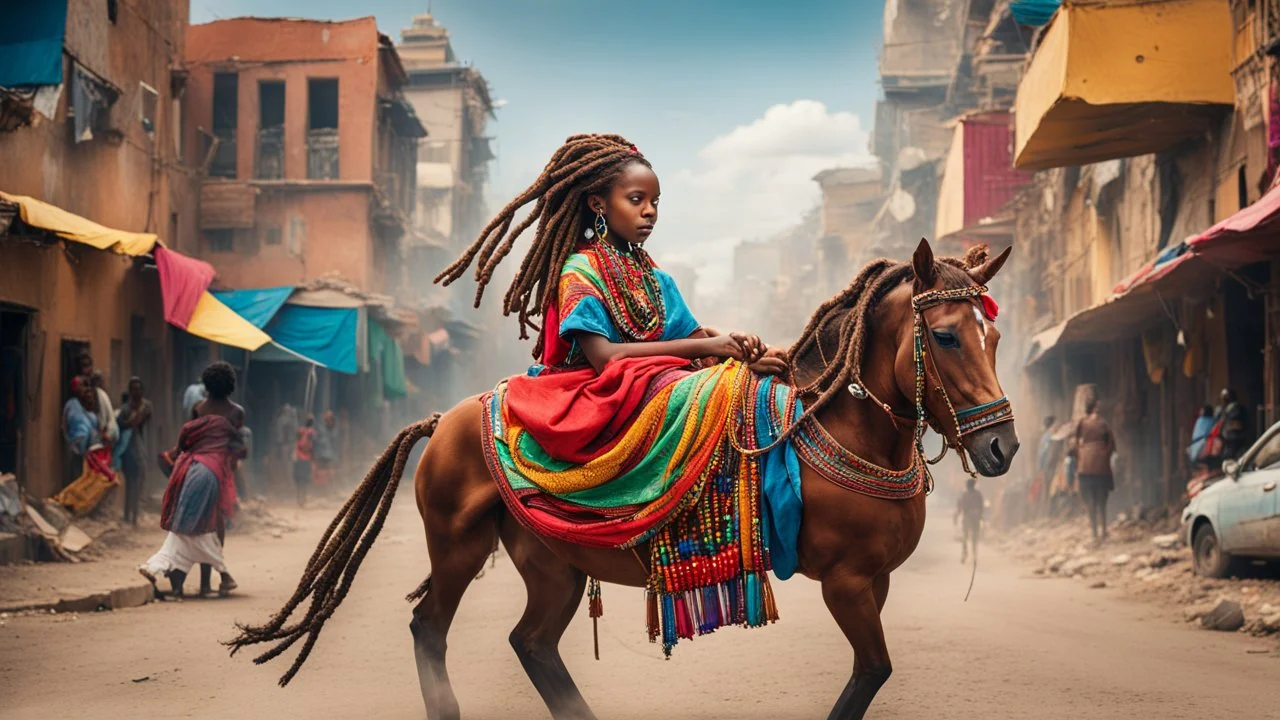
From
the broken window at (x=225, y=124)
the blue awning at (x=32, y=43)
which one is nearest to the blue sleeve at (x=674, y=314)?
the blue awning at (x=32, y=43)

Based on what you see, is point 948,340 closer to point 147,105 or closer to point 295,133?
point 147,105

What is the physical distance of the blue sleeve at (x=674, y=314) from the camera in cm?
525

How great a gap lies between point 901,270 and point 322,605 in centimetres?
302

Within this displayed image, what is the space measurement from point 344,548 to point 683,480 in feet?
6.42

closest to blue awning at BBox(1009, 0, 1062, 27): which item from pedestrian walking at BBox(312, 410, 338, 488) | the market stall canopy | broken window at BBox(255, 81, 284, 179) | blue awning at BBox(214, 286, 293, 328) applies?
the market stall canopy

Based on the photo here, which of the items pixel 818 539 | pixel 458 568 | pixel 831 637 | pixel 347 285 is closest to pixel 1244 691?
pixel 831 637

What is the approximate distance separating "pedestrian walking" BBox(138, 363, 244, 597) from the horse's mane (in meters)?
6.63

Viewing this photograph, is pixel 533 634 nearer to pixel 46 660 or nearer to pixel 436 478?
pixel 436 478

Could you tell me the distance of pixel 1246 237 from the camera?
10805mm

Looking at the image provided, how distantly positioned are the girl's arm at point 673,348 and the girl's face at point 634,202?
486 millimetres

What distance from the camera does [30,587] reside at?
35.6ft

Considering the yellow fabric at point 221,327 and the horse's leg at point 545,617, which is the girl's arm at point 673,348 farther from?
the yellow fabric at point 221,327

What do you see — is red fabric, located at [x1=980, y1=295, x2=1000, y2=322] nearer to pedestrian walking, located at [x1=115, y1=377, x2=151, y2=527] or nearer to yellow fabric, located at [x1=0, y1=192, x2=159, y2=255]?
yellow fabric, located at [x1=0, y1=192, x2=159, y2=255]

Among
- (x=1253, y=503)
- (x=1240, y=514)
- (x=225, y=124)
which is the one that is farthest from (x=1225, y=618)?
(x=225, y=124)
